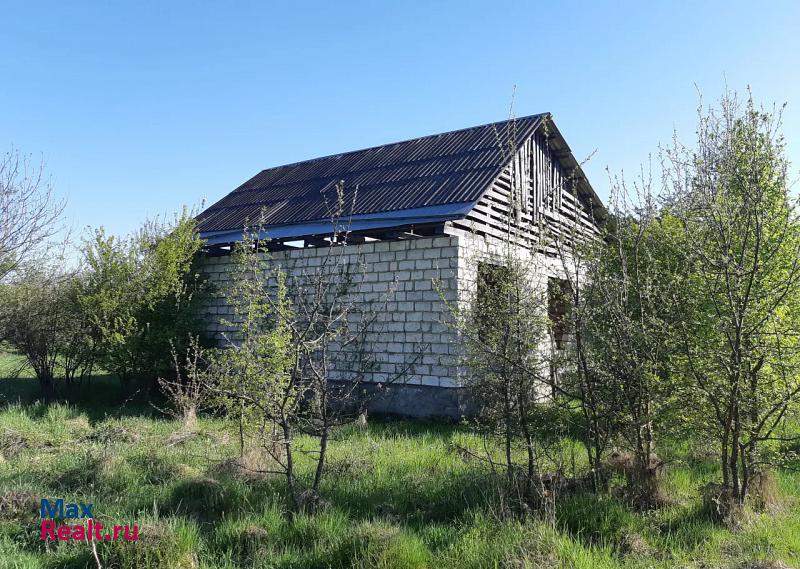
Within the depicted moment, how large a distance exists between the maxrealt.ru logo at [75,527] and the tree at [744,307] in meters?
4.53

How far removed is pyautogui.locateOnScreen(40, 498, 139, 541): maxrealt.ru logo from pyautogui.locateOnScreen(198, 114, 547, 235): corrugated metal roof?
520cm

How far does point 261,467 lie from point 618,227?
441 cm

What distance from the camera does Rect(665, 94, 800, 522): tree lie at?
427cm

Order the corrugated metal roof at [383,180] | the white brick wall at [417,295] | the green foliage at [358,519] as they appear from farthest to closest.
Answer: the corrugated metal roof at [383,180] < the white brick wall at [417,295] < the green foliage at [358,519]

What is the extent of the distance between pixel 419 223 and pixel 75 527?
251 inches

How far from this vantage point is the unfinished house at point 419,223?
340 inches

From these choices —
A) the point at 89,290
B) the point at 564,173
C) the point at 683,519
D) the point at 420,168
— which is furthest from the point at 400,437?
the point at 564,173

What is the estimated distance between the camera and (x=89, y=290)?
1061 cm

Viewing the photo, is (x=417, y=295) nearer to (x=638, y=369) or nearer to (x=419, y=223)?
(x=419, y=223)

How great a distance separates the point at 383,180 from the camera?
11.4 m

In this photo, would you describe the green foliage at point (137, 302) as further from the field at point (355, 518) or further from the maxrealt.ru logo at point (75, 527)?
the maxrealt.ru logo at point (75, 527)

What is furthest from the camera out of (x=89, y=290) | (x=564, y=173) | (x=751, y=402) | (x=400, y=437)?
(x=564, y=173)

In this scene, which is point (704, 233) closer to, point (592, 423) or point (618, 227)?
point (618, 227)

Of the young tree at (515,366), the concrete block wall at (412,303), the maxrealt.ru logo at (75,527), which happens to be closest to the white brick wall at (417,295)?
the concrete block wall at (412,303)
